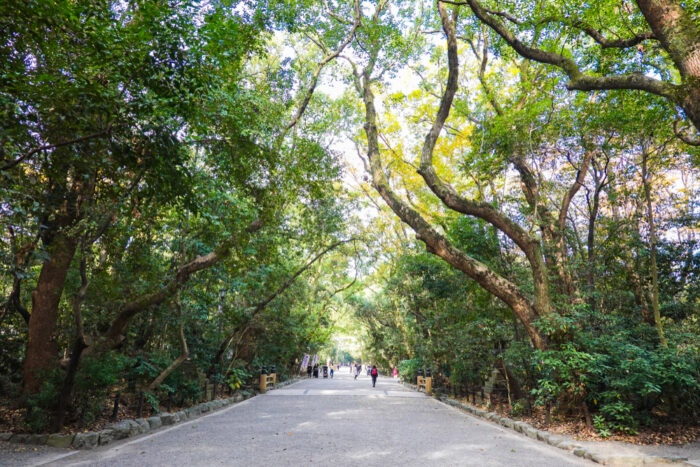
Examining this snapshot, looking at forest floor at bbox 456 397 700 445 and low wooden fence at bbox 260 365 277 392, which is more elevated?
forest floor at bbox 456 397 700 445

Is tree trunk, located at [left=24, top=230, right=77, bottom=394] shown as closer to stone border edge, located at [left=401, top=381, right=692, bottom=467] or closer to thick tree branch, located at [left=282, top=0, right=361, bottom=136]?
thick tree branch, located at [left=282, top=0, right=361, bottom=136]

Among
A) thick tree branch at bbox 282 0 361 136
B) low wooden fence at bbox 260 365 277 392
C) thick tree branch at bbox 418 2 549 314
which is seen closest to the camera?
thick tree branch at bbox 418 2 549 314

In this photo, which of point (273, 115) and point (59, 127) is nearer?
point (59, 127)

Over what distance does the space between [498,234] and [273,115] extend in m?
7.06

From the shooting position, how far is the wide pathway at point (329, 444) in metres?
5.27

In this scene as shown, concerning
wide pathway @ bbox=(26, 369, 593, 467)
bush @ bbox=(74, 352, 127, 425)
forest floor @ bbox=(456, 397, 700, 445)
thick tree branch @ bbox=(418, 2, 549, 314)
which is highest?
thick tree branch @ bbox=(418, 2, 549, 314)

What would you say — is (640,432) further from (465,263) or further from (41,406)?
(41,406)

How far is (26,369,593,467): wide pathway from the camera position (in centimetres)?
527

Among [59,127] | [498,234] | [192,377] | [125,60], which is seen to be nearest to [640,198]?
[498,234]

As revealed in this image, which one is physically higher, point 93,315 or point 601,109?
point 601,109

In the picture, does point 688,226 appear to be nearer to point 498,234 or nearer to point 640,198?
point 640,198

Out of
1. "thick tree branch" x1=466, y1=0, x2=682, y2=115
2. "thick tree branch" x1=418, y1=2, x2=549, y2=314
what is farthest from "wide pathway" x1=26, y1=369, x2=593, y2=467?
"thick tree branch" x1=466, y1=0, x2=682, y2=115

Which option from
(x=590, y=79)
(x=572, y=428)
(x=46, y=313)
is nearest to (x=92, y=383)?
(x=46, y=313)

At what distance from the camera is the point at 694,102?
510 cm
